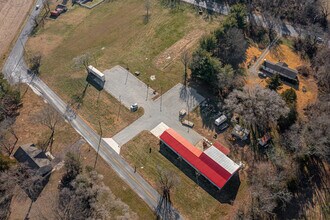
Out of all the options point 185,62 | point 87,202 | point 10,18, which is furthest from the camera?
point 10,18

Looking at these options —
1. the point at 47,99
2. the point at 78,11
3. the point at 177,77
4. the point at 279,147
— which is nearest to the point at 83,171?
the point at 47,99

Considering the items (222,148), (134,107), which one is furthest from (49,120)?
(222,148)

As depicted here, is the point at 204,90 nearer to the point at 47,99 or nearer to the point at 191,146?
the point at 191,146

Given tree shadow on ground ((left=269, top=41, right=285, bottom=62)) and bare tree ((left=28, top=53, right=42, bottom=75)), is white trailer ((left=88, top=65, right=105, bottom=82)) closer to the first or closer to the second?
bare tree ((left=28, top=53, right=42, bottom=75))

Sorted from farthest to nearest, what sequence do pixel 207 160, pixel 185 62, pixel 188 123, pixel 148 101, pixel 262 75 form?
pixel 185 62
pixel 262 75
pixel 148 101
pixel 188 123
pixel 207 160

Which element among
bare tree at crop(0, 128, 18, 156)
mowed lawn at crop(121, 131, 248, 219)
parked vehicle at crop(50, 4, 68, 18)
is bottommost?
bare tree at crop(0, 128, 18, 156)

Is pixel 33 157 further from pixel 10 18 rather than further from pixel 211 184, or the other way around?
pixel 10 18

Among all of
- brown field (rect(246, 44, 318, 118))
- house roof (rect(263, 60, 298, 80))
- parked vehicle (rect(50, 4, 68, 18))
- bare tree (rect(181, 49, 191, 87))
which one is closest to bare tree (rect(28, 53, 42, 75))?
parked vehicle (rect(50, 4, 68, 18))
